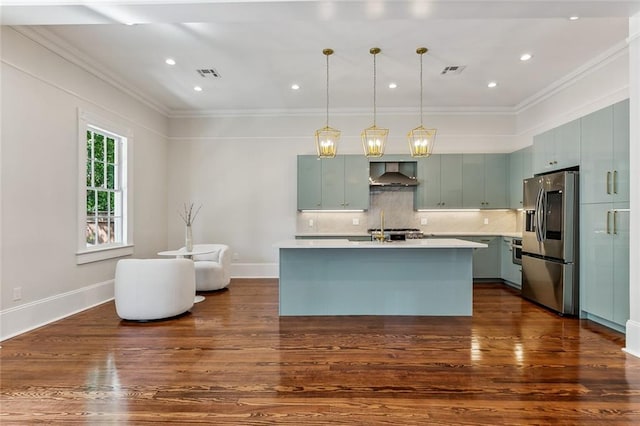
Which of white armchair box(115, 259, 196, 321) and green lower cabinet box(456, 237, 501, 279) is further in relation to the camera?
green lower cabinet box(456, 237, 501, 279)

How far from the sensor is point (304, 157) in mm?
6367

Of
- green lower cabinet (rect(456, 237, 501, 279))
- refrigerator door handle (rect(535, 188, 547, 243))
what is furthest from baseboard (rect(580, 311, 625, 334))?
green lower cabinet (rect(456, 237, 501, 279))

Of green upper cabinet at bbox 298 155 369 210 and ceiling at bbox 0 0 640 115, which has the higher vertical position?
ceiling at bbox 0 0 640 115

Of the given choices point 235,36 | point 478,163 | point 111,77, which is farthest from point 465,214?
point 111,77

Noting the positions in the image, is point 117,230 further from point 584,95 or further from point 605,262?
point 584,95

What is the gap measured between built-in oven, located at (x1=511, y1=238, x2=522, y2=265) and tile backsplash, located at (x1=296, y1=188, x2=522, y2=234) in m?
0.94

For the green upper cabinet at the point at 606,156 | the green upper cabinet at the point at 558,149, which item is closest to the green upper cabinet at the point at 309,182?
the green upper cabinet at the point at 558,149

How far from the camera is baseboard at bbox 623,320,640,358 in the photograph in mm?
2996

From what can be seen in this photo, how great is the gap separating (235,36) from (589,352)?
15.2ft

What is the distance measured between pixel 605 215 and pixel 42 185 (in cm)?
607

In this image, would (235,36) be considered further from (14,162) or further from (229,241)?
(229,241)

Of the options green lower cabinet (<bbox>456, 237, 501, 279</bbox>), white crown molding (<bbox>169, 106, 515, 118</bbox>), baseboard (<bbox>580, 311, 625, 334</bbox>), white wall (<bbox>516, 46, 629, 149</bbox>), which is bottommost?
baseboard (<bbox>580, 311, 625, 334</bbox>)

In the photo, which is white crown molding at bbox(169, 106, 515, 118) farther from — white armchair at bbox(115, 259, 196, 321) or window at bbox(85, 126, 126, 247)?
white armchair at bbox(115, 259, 196, 321)

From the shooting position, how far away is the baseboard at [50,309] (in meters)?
3.45
